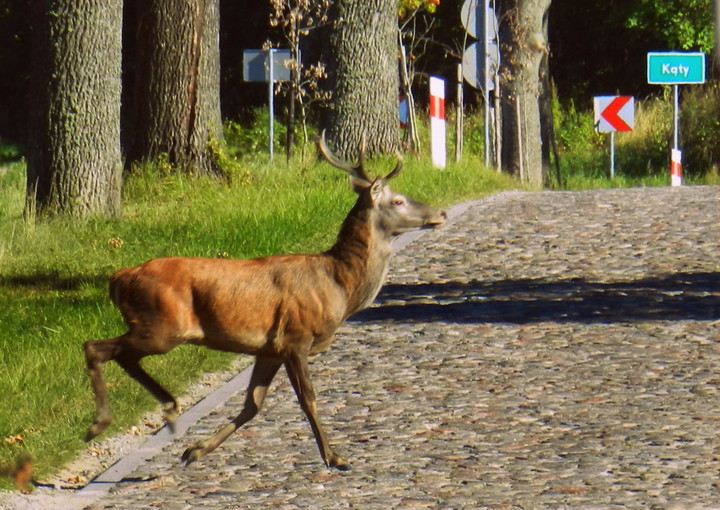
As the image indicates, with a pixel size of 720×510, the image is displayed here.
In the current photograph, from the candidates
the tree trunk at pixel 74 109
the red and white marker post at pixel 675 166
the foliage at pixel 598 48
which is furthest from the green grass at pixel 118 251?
the foliage at pixel 598 48

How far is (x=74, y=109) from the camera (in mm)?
14547

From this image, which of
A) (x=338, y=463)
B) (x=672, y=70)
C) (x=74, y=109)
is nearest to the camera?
(x=338, y=463)

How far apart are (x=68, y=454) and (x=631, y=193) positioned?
12484mm

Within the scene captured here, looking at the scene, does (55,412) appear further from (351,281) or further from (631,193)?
(631,193)

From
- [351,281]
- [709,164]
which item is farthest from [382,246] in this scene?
[709,164]

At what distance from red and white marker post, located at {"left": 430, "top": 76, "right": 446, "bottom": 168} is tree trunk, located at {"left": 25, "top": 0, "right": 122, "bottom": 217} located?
6.28m

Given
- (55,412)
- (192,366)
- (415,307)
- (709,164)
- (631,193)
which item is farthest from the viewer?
(709,164)

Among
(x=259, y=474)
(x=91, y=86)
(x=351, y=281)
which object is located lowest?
(x=259, y=474)

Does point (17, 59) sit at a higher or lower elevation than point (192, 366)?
higher

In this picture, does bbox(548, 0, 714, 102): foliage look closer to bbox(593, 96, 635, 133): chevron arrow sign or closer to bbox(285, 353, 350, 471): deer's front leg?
bbox(593, 96, 635, 133): chevron arrow sign

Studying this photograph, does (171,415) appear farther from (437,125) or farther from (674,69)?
(674,69)

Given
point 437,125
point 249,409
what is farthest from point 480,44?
point 249,409

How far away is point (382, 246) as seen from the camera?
748cm

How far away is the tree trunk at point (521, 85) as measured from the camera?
2594cm
